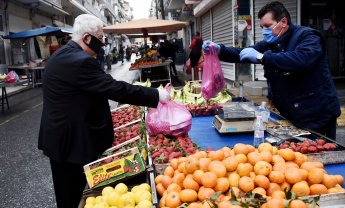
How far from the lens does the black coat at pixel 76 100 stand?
2.88 metres

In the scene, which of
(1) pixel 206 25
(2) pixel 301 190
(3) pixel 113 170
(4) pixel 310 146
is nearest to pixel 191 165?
(3) pixel 113 170

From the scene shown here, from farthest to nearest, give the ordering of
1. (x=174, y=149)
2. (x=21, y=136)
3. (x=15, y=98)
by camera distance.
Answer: (x=15, y=98)
(x=21, y=136)
(x=174, y=149)

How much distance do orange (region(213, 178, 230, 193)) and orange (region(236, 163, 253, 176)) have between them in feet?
0.48

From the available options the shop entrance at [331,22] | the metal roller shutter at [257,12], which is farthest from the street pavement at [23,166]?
the shop entrance at [331,22]

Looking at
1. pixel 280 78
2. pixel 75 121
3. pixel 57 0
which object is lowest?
pixel 75 121

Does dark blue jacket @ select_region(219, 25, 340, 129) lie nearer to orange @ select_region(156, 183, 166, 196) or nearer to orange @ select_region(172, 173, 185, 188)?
orange @ select_region(172, 173, 185, 188)

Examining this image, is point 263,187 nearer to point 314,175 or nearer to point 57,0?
point 314,175

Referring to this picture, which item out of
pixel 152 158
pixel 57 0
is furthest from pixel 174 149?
pixel 57 0

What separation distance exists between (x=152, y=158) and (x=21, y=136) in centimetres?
613

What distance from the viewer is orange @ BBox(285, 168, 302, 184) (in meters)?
2.20

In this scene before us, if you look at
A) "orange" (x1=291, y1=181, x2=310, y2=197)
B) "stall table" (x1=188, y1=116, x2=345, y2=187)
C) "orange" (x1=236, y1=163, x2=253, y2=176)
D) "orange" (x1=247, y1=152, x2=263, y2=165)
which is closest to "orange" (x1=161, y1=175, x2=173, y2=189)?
"orange" (x1=236, y1=163, x2=253, y2=176)

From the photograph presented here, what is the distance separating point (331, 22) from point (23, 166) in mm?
10878

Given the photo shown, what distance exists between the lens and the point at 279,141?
307 centimetres

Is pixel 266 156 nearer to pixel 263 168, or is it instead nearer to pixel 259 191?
pixel 263 168
